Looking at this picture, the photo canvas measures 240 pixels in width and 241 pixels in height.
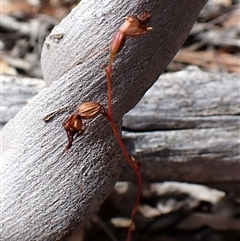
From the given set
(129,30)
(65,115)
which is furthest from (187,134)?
(129,30)

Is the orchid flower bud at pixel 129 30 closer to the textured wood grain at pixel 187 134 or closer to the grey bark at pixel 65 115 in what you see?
the grey bark at pixel 65 115

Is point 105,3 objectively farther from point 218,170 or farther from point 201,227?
point 201,227

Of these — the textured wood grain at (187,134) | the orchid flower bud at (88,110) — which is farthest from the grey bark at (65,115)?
the textured wood grain at (187,134)

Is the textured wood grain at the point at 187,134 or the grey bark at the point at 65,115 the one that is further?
the textured wood grain at the point at 187,134

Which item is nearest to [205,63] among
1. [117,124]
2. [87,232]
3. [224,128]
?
[224,128]

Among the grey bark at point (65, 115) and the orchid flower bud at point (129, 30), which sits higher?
the orchid flower bud at point (129, 30)

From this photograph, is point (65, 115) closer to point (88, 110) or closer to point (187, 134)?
point (88, 110)

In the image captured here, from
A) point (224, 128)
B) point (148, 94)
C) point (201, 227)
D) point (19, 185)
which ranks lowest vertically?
point (201, 227)

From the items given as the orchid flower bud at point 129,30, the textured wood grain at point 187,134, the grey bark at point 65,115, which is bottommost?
the textured wood grain at point 187,134

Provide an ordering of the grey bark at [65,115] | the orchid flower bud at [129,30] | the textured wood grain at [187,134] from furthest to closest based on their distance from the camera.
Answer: the textured wood grain at [187,134]
the grey bark at [65,115]
the orchid flower bud at [129,30]
